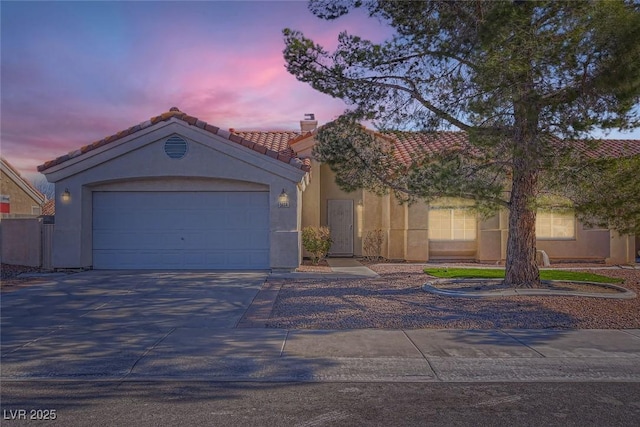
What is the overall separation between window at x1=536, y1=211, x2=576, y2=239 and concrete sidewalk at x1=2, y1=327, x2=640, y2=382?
416 inches

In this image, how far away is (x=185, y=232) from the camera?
15.0m

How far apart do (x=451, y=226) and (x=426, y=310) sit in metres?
8.94

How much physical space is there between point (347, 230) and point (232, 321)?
36.2ft

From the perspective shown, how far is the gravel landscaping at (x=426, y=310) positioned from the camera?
8633 millimetres

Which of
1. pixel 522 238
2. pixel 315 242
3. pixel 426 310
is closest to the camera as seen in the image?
pixel 426 310

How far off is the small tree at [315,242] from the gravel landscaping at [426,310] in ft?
13.3

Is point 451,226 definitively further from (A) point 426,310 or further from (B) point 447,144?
(A) point 426,310

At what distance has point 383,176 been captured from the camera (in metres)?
12.0

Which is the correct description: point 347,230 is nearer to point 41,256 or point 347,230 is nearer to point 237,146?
point 237,146

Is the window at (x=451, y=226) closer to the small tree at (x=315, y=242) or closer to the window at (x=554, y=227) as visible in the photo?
the window at (x=554, y=227)

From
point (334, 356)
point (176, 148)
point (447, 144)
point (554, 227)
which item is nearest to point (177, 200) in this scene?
point (176, 148)

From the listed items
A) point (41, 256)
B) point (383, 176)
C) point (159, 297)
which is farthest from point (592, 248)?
point (41, 256)

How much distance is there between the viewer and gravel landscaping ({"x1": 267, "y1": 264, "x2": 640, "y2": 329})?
863cm

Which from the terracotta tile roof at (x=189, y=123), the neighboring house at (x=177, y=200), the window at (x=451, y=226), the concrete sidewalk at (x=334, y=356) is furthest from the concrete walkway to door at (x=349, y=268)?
the concrete sidewalk at (x=334, y=356)
